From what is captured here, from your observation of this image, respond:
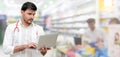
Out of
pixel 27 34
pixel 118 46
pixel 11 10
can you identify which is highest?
pixel 11 10

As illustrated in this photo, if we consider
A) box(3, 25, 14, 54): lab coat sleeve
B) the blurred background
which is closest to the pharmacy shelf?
the blurred background

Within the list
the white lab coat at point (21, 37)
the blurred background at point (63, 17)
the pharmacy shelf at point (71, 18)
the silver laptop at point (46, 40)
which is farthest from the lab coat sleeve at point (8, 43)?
the pharmacy shelf at point (71, 18)

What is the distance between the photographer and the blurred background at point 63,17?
11.3 feet

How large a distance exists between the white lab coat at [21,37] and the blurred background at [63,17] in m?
1.01

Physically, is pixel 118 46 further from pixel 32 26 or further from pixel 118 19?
pixel 32 26

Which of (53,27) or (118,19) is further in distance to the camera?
(53,27)

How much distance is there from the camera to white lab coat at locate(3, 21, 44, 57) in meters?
2.41

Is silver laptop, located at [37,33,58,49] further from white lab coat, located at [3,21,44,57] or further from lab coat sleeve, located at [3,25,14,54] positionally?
lab coat sleeve, located at [3,25,14,54]

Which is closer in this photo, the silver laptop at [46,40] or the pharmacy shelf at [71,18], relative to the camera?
the silver laptop at [46,40]

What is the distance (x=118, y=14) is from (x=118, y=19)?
0.07 meters

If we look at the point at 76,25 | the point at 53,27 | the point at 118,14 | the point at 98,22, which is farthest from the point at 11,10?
the point at 118,14

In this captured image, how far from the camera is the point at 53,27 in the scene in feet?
11.9

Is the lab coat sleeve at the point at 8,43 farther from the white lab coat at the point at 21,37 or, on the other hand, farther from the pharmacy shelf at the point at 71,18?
the pharmacy shelf at the point at 71,18

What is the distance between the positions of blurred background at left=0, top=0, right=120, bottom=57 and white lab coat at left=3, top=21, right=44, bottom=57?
101cm
